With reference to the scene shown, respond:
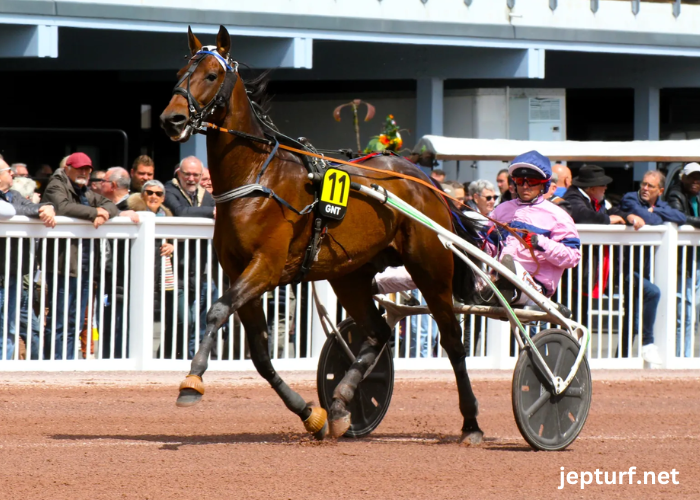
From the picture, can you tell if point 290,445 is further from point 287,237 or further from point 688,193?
point 688,193

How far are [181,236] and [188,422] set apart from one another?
6.81ft

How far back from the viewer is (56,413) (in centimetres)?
727

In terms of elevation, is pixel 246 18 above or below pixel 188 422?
above

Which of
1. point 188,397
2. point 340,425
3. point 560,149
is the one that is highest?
point 560,149

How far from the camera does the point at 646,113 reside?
18.5m

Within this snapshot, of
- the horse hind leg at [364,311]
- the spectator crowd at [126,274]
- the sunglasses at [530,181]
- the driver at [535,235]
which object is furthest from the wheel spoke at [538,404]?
the spectator crowd at [126,274]

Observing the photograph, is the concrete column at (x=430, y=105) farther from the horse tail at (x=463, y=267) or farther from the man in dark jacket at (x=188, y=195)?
the horse tail at (x=463, y=267)

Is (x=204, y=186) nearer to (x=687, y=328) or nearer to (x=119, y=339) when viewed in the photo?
(x=119, y=339)

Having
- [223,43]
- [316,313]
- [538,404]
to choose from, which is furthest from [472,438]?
[316,313]

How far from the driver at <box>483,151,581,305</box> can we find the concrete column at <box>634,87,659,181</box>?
40.4ft

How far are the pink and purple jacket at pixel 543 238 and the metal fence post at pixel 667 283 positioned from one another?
11.3 ft

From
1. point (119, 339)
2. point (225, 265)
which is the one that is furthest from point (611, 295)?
point (225, 265)

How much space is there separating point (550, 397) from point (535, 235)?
0.91 metres

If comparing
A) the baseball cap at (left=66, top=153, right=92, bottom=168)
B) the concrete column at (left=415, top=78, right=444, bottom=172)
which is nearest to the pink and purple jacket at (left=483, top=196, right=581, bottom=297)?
the baseball cap at (left=66, top=153, right=92, bottom=168)
